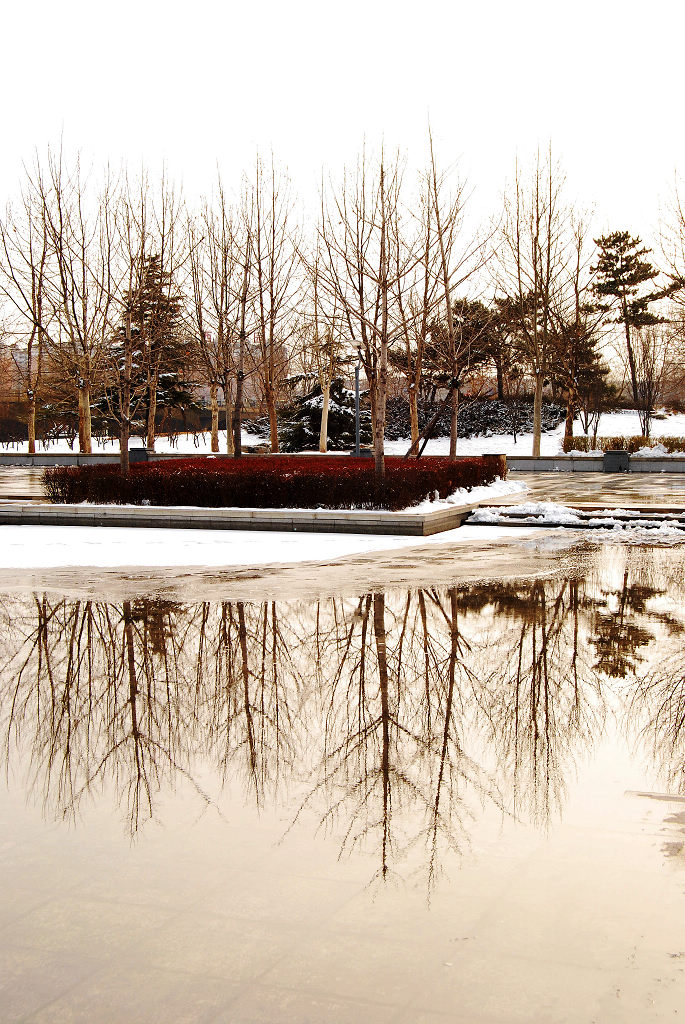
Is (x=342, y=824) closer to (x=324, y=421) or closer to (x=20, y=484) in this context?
(x=20, y=484)

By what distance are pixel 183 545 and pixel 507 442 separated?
117ft

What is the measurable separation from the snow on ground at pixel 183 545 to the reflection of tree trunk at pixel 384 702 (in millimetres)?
3442

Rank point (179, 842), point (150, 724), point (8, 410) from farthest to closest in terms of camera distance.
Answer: point (8, 410) → point (150, 724) → point (179, 842)

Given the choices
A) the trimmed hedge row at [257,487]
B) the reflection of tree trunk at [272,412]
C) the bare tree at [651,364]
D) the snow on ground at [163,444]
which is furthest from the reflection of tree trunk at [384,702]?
the snow on ground at [163,444]

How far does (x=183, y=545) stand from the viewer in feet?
45.9

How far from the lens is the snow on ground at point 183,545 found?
1246 cm

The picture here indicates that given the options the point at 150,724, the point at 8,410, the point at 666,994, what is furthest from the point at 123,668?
the point at 8,410

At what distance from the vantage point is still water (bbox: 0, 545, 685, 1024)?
122 inches

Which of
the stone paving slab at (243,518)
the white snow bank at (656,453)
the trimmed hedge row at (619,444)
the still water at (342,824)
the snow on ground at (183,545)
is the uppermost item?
the trimmed hedge row at (619,444)

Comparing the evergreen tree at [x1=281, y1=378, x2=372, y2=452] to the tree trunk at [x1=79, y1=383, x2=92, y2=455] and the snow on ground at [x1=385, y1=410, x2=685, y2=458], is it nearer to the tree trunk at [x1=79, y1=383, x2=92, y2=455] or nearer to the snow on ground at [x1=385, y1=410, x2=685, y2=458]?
the snow on ground at [x1=385, y1=410, x2=685, y2=458]

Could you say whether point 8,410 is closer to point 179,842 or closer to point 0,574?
point 0,574

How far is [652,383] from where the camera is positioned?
46.6 metres

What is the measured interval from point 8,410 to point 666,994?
6663 cm

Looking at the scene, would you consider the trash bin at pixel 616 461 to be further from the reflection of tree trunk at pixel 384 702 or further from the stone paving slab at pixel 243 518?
the reflection of tree trunk at pixel 384 702
